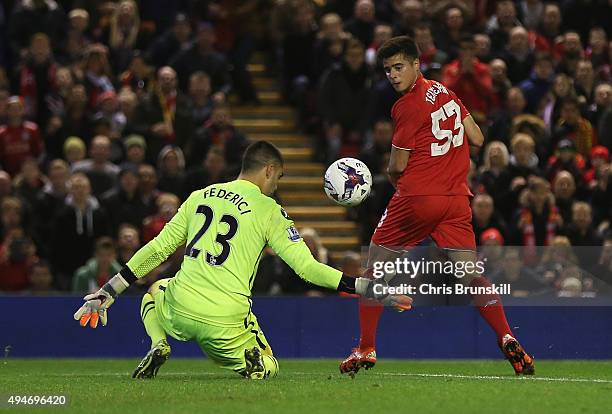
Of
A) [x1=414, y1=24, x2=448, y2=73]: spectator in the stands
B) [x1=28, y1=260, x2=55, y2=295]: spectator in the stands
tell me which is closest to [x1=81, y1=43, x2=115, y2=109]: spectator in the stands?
[x1=28, y1=260, x2=55, y2=295]: spectator in the stands

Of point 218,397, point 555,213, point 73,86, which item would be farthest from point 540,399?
point 73,86

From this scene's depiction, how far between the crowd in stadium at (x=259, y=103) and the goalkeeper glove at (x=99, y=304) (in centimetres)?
618

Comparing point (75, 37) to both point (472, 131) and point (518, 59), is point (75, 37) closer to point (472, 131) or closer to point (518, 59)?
point (518, 59)

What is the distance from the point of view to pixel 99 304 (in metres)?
9.99

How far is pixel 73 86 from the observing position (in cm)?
1853

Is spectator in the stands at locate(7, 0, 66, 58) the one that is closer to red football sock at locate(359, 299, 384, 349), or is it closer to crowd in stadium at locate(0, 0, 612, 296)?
crowd in stadium at locate(0, 0, 612, 296)

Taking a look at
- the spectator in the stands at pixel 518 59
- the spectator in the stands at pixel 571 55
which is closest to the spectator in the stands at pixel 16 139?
the spectator in the stands at pixel 518 59

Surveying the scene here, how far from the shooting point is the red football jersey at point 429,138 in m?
11.0

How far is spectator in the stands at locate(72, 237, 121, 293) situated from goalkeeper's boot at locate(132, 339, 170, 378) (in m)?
5.85

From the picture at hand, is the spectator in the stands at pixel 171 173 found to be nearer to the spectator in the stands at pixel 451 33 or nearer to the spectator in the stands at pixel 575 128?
the spectator in the stands at pixel 451 33

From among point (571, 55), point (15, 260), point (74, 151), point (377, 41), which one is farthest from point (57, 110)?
point (571, 55)

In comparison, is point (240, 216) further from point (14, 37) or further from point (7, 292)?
point (14, 37)

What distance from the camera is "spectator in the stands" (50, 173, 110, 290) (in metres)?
17.0

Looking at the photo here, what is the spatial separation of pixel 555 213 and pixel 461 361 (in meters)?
2.99
